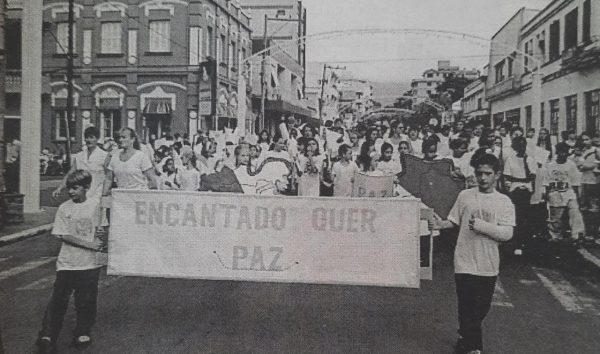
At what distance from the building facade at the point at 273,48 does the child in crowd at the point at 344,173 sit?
93 centimetres

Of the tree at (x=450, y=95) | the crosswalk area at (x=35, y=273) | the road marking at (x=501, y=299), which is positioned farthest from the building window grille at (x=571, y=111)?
the tree at (x=450, y=95)

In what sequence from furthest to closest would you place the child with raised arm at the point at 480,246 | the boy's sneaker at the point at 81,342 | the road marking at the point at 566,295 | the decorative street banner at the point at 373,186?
the decorative street banner at the point at 373,186 → the road marking at the point at 566,295 → the boy's sneaker at the point at 81,342 → the child with raised arm at the point at 480,246

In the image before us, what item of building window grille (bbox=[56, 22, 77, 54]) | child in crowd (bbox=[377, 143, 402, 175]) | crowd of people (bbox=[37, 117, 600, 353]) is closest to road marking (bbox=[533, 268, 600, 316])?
crowd of people (bbox=[37, 117, 600, 353])

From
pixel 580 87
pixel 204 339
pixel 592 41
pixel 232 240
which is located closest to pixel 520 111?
pixel 580 87

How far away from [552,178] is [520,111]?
1.90m

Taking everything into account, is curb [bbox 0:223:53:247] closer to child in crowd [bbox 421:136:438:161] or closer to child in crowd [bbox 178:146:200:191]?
child in crowd [bbox 178:146:200:191]

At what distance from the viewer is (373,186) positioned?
6.03 meters

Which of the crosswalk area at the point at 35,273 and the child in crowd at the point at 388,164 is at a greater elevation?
the child in crowd at the point at 388,164

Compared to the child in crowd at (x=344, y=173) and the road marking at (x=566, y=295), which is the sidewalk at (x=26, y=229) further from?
the road marking at (x=566, y=295)

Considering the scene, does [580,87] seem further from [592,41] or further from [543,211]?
[543,211]

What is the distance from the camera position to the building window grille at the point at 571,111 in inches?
223

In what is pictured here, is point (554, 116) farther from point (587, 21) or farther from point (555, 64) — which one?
point (587, 21)

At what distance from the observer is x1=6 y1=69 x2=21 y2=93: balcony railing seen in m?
8.12

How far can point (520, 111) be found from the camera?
6.21 metres
